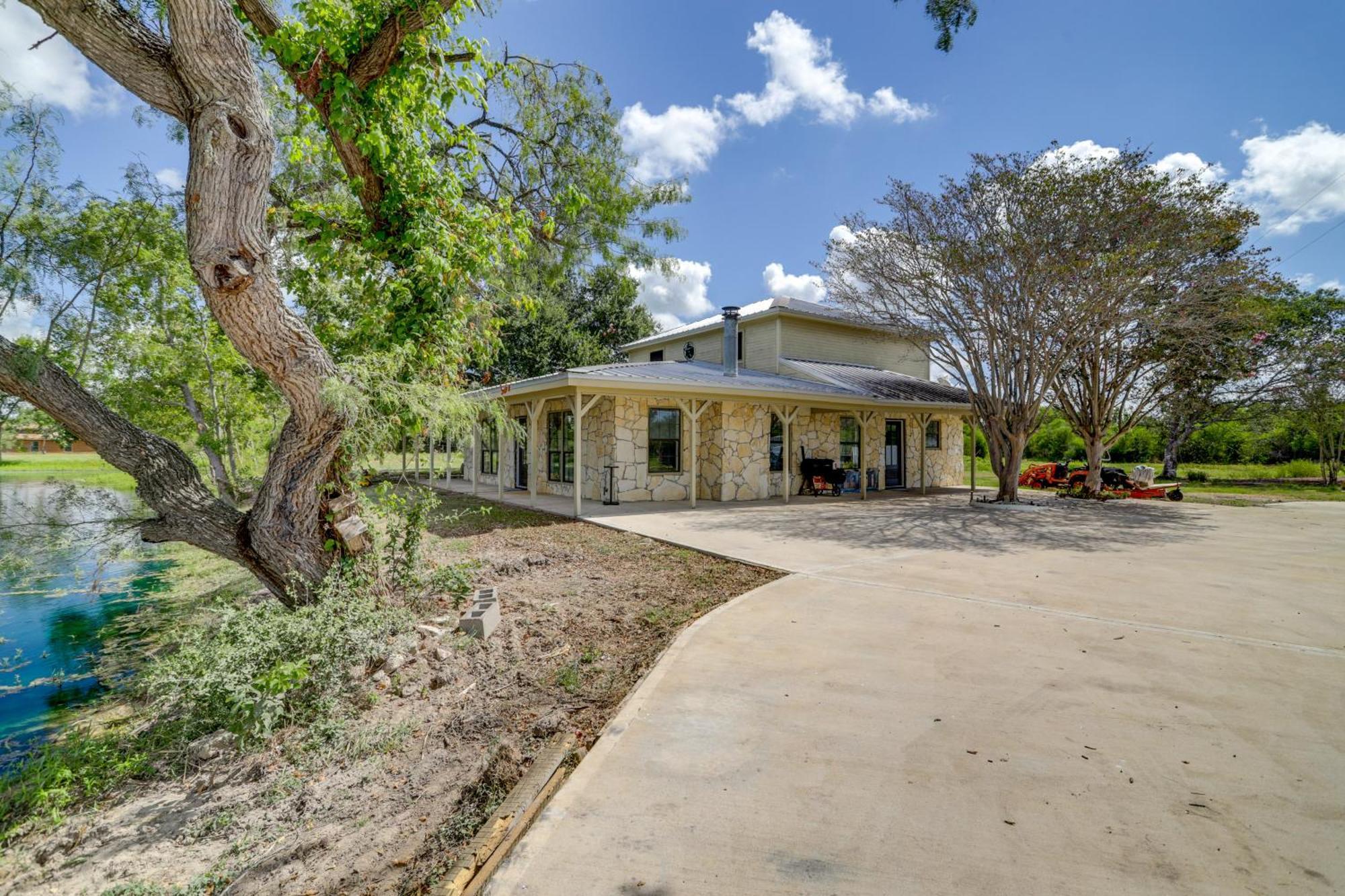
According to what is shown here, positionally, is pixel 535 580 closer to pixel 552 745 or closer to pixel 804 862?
pixel 552 745

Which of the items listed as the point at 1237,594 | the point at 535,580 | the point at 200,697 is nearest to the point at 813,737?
the point at 200,697

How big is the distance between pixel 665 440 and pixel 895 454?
761 centimetres

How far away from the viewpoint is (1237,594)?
5316 millimetres

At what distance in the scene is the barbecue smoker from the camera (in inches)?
565

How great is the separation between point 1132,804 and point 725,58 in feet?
42.0

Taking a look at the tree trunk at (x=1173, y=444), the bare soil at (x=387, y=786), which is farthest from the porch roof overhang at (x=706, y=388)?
the tree trunk at (x=1173, y=444)

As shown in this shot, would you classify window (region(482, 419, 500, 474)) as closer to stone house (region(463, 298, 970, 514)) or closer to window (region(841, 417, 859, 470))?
stone house (region(463, 298, 970, 514))

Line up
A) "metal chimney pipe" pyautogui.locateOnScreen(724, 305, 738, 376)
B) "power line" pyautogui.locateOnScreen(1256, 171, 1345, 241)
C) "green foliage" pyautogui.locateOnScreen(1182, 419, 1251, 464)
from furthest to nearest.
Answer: "green foliage" pyautogui.locateOnScreen(1182, 419, 1251, 464) → "metal chimney pipe" pyautogui.locateOnScreen(724, 305, 738, 376) → "power line" pyautogui.locateOnScreen(1256, 171, 1345, 241)

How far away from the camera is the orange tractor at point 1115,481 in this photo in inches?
576

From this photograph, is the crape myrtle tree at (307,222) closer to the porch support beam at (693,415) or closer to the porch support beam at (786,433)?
the porch support beam at (693,415)

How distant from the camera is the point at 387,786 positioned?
8.81 feet

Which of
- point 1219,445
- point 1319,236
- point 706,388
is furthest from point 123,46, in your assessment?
point 1219,445

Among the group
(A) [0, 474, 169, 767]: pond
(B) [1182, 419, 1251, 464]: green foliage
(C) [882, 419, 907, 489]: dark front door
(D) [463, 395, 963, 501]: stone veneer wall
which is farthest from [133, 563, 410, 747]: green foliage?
(B) [1182, 419, 1251, 464]: green foliage

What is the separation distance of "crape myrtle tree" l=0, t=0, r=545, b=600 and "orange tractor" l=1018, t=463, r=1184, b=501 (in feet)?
54.1
